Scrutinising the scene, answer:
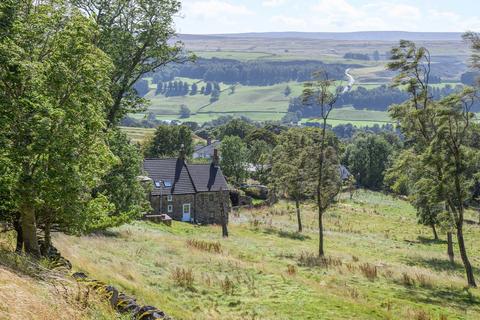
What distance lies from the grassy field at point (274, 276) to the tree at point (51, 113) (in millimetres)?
3535

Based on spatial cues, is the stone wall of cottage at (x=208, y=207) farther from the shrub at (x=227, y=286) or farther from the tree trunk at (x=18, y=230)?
the tree trunk at (x=18, y=230)

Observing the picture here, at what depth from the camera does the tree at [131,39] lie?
2941 centimetres

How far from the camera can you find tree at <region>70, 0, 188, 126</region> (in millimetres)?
29406

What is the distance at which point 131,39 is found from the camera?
3006 centimetres

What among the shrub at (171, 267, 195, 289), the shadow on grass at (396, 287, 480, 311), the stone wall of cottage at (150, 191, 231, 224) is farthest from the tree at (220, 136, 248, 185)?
the shrub at (171, 267, 195, 289)

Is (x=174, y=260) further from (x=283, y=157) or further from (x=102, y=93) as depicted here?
(x=283, y=157)

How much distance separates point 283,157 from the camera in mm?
58219

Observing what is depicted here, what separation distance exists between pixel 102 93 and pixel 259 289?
10.4m

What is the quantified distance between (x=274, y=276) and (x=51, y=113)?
1418 cm

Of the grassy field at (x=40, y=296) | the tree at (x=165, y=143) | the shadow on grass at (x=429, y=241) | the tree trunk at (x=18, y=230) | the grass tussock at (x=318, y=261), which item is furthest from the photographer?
the tree at (x=165, y=143)

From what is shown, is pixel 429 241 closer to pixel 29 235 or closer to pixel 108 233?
pixel 108 233

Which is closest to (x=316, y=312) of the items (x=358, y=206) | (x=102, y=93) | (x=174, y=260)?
(x=174, y=260)

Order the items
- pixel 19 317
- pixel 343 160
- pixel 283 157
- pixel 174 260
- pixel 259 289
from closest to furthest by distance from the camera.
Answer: pixel 19 317, pixel 259 289, pixel 174 260, pixel 283 157, pixel 343 160

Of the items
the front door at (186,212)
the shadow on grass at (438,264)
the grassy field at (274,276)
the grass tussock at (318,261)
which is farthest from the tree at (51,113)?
the front door at (186,212)
